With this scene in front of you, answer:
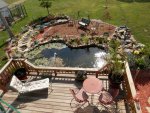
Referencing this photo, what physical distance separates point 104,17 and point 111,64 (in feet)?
45.3

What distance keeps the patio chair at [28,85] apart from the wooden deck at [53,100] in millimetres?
359

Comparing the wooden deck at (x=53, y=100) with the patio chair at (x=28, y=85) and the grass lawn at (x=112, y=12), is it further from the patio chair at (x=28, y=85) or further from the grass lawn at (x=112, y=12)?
the grass lawn at (x=112, y=12)

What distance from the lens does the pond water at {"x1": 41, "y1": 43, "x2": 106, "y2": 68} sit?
51.9 ft

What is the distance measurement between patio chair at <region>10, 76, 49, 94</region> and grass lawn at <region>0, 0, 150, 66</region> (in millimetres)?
10314

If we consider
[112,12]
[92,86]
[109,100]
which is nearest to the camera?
[109,100]

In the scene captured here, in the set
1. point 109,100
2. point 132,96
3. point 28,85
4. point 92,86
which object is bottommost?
point 28,85

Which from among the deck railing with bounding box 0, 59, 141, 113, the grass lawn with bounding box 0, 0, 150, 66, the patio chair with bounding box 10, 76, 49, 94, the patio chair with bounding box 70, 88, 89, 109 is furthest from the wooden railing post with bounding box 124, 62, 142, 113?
the grass lawn with bounding box 0, 0, 150, 66

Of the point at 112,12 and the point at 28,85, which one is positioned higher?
the point at 28,85

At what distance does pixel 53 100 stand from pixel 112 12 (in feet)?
55.3

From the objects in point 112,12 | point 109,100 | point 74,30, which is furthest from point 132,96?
point 112,12

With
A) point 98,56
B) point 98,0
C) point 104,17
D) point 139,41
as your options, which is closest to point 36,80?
point 98,56

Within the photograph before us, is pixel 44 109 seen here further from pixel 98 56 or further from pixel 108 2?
pixel 108 2

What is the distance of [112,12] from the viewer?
77.6 feet

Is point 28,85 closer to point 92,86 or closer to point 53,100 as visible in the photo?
point 53,100
